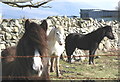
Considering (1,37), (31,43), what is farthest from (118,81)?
(1,37)

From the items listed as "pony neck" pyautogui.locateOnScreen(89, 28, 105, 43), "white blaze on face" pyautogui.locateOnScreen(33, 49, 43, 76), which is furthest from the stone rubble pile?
"white blaze on face" pyautogui.locateOnScreen(33, 49, 43, 76)

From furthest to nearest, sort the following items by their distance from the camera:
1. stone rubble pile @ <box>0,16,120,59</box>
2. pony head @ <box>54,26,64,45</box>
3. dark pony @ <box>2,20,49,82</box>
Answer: stone rubble pile @ <box>0,16,120,59</box>
pony head @ <box>54,26,64,45</box>
dark pony @ <box>2,20,49,82</box>

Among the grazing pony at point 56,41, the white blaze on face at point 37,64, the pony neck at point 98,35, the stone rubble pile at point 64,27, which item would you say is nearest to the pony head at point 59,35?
the grazing pony at point 56,41

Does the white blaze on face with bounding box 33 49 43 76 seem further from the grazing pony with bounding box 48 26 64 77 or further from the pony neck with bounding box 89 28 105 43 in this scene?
the pony neck with bounding box 89 28 105 43

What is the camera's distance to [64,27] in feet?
39.5

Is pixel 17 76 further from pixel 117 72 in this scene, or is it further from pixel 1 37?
pixel 1 37

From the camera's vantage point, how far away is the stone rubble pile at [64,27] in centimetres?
950

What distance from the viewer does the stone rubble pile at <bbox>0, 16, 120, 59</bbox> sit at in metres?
9.50

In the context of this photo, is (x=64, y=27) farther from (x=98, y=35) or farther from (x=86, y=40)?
(x=98, y=35)

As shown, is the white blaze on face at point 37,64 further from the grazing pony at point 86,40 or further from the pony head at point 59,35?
the grazing pony at point 86,40

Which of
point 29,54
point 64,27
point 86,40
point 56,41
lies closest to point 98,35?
point 86,40

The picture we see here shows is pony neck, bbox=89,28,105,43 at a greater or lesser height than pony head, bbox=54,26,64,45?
lesser

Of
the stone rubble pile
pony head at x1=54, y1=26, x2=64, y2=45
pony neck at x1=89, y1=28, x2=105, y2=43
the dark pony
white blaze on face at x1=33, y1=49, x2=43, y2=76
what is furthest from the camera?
pony neck at x1=89, y1=28, x2=105, y2=43

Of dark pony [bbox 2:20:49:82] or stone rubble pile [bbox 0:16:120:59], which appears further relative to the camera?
stone rubble pile [bbox 0:16:120:59]
